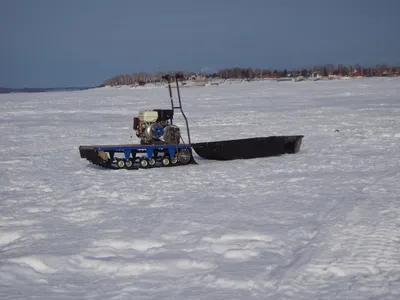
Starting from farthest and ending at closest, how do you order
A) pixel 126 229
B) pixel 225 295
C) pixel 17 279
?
pixel 126 229, pixel 17 279, pixel 225 295

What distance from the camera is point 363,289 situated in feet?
11.2

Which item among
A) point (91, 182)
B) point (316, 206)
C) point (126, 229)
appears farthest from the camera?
point (91, 182)

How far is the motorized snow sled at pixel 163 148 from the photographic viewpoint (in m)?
8.93

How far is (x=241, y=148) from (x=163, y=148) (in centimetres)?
149

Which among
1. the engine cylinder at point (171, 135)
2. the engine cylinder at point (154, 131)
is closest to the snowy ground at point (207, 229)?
the engine cylinder at point (171, 135)

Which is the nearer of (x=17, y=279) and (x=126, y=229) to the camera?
(x=17, y=279)

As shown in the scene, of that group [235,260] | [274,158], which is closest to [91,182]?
[274,158]

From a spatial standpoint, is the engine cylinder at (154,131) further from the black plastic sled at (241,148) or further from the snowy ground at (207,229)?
the snowy ground at (207,229)

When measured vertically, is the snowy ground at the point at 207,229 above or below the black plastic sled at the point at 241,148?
below

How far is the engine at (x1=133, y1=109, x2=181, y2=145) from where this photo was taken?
907 cm

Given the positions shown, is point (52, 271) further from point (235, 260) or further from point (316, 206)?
point (316, 206)

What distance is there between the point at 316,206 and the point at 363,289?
233 cm

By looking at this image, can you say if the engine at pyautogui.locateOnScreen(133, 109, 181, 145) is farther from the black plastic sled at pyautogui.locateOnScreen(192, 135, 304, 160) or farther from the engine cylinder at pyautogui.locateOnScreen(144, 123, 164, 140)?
the black plastic sled at pyautogui.locateOnScreen(192, 135, 304, 160)

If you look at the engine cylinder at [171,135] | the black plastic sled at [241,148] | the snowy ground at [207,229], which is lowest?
the snowy ground at [207,229]
